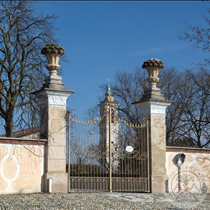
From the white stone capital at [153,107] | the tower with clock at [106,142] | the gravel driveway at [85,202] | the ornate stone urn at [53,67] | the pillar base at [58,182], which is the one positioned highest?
the ornate stone urn at [53,67]

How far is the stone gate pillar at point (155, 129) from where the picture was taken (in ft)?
42.6

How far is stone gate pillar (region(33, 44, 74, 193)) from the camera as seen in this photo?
36.9ft

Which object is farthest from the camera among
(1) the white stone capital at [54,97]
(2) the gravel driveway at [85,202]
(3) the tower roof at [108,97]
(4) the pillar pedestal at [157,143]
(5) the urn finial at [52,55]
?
(3) the tower roof at [108,97]

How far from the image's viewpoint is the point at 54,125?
11492 mm

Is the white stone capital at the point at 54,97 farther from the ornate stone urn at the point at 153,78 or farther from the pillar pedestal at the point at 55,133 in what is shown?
the ornate stone urn at the point at 153,78

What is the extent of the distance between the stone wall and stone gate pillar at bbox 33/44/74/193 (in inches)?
9.2

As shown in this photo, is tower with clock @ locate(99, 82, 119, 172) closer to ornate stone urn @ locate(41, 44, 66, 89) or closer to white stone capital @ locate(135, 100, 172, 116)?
white stone capital @ locate(135, 100, 172, 116)

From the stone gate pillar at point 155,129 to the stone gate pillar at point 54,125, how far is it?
307 cm

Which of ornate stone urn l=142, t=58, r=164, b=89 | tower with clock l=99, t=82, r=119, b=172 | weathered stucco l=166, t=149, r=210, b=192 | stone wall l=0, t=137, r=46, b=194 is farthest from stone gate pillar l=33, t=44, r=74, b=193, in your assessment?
weathered stucco l=166, t=149, r=210, b=192

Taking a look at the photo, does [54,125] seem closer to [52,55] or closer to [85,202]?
[52,55]

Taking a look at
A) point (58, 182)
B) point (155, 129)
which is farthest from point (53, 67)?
point (155, 129)

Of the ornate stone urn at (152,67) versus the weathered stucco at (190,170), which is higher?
the ornate stone urn at (152,67)

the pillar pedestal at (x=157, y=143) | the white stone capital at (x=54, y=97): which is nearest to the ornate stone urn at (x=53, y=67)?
the white stone capital at (x=54, y=97)

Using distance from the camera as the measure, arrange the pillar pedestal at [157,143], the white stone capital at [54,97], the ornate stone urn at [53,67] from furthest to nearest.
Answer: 1. the pillar pedestal at [157,143]
2. the ornate stone urn at [53,67]
3. the white stone capital at [54,97]
